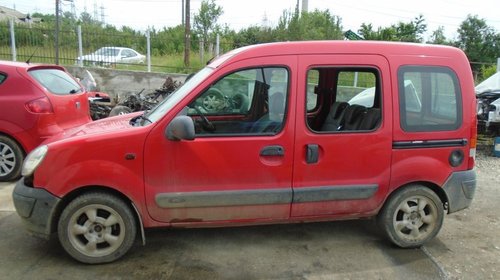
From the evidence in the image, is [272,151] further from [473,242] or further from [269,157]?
[473,242]

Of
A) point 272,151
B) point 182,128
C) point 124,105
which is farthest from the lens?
point 124,105

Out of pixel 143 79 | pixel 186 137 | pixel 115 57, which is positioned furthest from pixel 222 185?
pixel 115 57

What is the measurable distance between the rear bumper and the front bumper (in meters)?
3.44

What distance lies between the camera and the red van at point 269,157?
3.64 metres

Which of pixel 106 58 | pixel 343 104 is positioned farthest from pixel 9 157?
pixel 106 58

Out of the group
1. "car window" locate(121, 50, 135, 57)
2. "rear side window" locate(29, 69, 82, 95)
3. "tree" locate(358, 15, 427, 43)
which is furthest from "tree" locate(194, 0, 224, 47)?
"rear side window" locate(29, 69, 82, 95)

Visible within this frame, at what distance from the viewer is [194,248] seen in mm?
4141

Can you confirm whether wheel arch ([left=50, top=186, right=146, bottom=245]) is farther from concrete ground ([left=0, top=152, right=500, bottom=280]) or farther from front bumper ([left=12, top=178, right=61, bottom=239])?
concrete ground ([left=0, top=152, right=500, bottom=280])

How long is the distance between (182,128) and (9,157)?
371cm

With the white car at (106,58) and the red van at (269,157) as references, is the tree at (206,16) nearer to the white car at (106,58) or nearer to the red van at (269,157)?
the white car at (106,58)

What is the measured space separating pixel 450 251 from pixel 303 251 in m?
1.41

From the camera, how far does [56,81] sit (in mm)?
6473

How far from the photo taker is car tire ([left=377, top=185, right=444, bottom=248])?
13.6 feet

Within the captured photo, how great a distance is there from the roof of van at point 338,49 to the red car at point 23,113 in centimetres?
309
